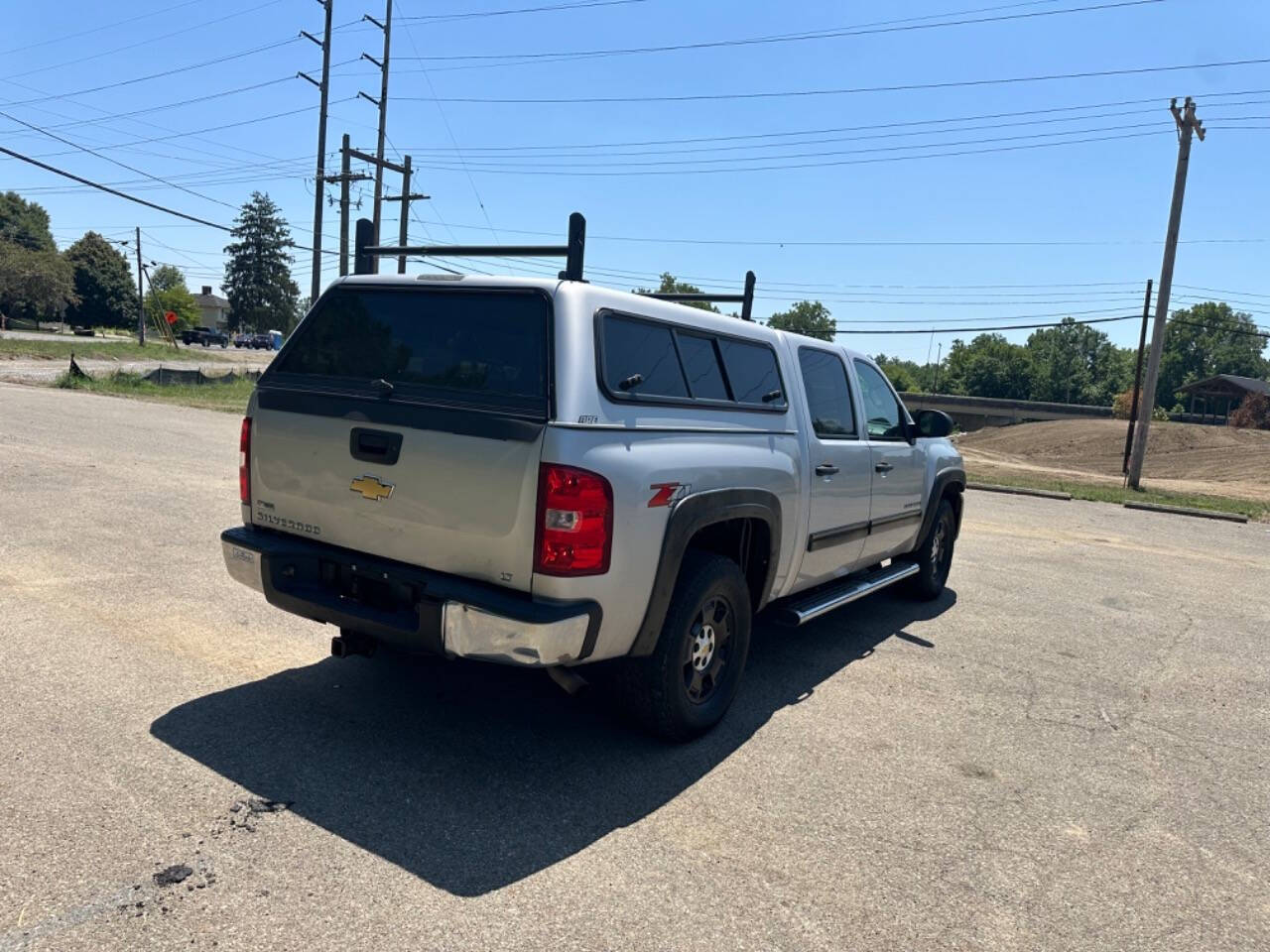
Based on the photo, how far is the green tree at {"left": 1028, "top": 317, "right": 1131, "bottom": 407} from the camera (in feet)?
387

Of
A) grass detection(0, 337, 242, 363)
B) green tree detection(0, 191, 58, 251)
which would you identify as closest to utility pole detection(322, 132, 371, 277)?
grass detection(0, 337, 242, 363)

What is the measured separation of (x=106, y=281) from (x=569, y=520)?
10034 cm

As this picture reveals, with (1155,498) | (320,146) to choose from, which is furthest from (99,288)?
(1155,498)

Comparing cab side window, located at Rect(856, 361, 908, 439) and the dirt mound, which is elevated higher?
cab side window, located at Rect(856, 361, 908, 439)

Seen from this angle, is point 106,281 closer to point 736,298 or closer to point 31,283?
point 31,283

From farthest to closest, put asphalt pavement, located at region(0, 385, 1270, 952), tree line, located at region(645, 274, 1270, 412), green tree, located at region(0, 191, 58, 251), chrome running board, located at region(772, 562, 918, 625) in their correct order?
tree line, located at region(645, 274, 1270, 412)
green tree, located at region(0, 191, 58, 251)
chrome running board, located at region(772, 562, 918, 625)
asphalt pavement, located at region(0, 385, 1270, 952)

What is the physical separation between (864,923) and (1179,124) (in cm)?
2613

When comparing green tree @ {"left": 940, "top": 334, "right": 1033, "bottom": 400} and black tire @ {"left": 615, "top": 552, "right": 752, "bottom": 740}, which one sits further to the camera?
green tree @ {"left": 940, "top": 334, "right": 1033, "bottom": 400}

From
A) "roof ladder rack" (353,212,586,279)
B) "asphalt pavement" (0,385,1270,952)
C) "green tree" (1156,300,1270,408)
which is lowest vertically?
"asphalt pavement" (0,385,1270,952)

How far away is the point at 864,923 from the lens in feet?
9.29

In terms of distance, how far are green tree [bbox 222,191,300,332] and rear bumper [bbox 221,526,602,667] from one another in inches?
4344

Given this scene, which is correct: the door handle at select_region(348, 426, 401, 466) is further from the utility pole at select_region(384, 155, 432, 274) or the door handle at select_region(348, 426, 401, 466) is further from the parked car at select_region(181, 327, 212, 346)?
the parked car at select_region(181, 327, 212, 346)

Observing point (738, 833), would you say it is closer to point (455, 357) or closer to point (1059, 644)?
point (455, 357)

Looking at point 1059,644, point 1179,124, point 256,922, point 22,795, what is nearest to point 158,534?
point 22,795
